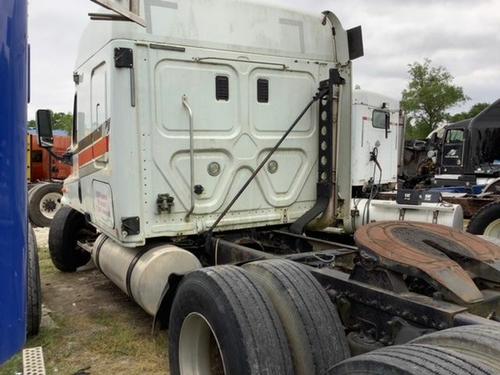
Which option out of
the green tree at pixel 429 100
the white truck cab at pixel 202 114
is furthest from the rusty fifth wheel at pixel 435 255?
the green tree at pixel 429 100

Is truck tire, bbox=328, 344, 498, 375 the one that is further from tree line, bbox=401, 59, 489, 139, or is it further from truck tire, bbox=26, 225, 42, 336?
tree line, bbox=401, 59, 489, 139

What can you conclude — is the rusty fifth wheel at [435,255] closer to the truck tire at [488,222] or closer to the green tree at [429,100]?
the truck tire at [488,222]

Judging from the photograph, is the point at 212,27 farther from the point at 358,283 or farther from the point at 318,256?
the point at 358,283

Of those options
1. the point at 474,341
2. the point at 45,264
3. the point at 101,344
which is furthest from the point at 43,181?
the point at 474,341

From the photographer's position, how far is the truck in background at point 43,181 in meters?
11.5

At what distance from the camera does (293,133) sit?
492 centimetres

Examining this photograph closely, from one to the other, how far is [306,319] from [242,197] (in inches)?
91.6

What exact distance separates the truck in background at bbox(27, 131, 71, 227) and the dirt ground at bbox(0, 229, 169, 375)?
15.7 ft

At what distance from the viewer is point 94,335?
4590 millimetres

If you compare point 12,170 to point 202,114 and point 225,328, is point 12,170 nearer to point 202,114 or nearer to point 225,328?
point 225,328

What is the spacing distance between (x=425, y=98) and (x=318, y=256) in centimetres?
4358

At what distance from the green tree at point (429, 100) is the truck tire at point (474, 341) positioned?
4323 centimetres

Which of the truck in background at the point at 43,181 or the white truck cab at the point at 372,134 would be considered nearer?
the white truck cab at the point at 372,134

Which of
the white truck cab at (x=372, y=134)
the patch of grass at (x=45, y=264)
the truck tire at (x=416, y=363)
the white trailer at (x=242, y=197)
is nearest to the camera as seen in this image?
the truck tire at (x=416, y=363)
